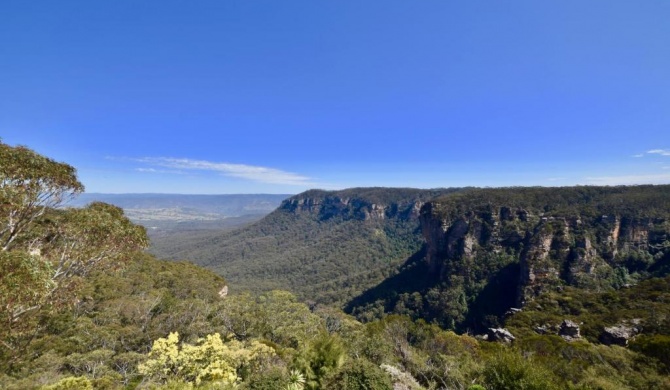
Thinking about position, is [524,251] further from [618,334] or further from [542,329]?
[618,334]

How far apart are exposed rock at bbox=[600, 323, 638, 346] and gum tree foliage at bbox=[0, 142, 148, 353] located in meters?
57.7

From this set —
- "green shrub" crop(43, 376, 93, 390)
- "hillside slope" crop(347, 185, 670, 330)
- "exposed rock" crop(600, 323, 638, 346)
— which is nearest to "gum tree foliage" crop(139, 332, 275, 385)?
"green shrub" crop(43, 376, 93, 390)

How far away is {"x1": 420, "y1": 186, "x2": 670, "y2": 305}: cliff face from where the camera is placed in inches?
2985

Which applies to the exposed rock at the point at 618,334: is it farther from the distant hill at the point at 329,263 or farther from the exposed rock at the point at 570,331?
the distant hill at the point at 329,263

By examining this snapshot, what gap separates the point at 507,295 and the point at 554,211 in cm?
3377

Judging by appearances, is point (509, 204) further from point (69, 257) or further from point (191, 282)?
point (69, 257)

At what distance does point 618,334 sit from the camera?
4241 centimetres

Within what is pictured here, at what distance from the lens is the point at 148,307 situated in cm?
3462

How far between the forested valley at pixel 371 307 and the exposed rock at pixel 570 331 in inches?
9.7

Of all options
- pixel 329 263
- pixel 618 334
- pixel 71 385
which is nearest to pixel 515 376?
pixel 71 385

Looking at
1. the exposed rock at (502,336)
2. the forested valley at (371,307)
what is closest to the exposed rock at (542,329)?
the forested valley at (371,307)

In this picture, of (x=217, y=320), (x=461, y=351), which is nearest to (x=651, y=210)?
(x=461, y=351)

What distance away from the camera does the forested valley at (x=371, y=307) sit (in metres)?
15.7

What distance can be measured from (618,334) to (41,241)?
63.4 metres
